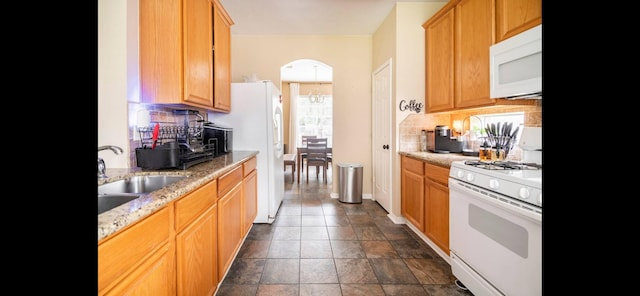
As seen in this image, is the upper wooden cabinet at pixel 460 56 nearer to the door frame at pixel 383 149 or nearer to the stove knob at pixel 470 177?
the door frame at pixel 383 149

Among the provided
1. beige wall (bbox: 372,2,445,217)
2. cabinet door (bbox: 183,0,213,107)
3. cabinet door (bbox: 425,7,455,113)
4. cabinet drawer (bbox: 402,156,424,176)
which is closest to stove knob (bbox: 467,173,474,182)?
cabinet drawer (bbox: 402,156,424,176)

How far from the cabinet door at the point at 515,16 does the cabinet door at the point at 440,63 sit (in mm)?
617

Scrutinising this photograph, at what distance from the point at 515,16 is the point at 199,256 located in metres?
2.39

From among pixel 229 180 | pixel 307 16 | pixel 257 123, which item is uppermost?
pixel 307 16

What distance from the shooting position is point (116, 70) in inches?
68.8

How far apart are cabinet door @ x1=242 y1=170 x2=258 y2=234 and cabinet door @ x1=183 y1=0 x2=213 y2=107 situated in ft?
2.57

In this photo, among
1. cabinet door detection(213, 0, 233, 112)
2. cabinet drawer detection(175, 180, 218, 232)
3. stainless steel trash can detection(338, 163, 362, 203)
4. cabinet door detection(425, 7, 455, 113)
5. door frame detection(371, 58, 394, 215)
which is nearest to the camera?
cabinet drawer detection(175, 180, 218, 232)

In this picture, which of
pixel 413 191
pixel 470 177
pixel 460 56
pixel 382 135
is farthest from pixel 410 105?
pixel 470 177

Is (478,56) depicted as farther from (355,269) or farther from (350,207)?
(350,207)

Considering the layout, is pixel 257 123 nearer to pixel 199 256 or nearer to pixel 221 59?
pixel 221 59

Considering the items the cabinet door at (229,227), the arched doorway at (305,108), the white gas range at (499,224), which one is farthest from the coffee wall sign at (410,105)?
the arched doorway at (305,108)

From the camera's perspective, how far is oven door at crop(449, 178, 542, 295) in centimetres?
136

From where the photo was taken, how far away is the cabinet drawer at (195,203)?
1.29 m

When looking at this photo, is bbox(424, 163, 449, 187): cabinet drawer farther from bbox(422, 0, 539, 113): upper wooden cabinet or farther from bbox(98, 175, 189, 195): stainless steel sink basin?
bbox(98, 175, 189, 195): stainless steel sink basin
